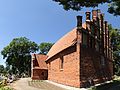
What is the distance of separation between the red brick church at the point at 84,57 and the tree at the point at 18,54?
152 ft

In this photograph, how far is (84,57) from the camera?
3441cm

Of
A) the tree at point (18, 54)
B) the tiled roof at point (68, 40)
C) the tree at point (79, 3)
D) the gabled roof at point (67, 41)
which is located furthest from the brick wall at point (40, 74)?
the tree at point (18, 54)

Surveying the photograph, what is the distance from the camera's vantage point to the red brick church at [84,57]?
3366 cm

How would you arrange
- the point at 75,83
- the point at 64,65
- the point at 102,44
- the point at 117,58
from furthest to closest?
1. the point at 117,58
2. the point at 102,44
3. the point at 64,65
4. the point at 75,83

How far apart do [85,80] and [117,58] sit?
46.1 m

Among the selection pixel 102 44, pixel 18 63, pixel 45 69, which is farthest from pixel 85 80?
pixel 18 63

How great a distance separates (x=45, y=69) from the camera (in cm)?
5409

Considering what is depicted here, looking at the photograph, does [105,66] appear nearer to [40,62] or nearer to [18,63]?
[40,62]

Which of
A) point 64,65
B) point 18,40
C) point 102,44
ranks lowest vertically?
point 64,65

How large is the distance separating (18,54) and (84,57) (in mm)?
58648

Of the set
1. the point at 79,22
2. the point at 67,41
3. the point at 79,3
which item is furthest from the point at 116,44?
the point at 79,3

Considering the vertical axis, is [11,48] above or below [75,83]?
above

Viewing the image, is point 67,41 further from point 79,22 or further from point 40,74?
point 40,74

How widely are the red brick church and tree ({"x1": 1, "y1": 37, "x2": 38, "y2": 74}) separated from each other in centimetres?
4636
